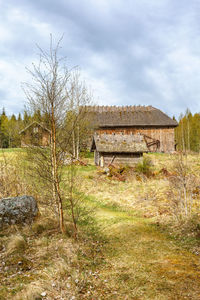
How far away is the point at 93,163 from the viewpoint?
81.6ft

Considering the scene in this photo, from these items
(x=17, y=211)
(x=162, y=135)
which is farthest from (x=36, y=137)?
(x=162, y=135)

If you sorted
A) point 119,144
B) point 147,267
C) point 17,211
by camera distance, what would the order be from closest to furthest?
point 147,267 < point 17,211 < point 119,144

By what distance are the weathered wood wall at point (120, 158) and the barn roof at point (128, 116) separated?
9547 mm

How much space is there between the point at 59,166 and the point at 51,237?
7.02 ft

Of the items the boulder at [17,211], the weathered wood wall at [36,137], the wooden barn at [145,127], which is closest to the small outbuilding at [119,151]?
the wooden barn at [145,127]

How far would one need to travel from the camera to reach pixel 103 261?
17.8 feet

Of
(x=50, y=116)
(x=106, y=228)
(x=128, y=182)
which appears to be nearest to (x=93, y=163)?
(x=128, y=182)

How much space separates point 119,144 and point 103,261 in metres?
17.0

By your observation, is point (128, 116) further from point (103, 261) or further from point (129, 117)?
point (103, 261)

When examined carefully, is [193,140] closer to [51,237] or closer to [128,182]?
[128,182]

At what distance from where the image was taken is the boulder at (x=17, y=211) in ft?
24.8

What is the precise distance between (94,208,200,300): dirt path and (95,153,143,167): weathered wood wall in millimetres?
14071

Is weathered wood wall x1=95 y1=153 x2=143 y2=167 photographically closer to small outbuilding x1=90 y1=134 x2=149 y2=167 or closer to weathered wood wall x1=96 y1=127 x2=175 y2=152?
small outbuilding x1=90 y1=134 x2=149 y2=167

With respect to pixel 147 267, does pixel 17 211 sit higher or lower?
higher
